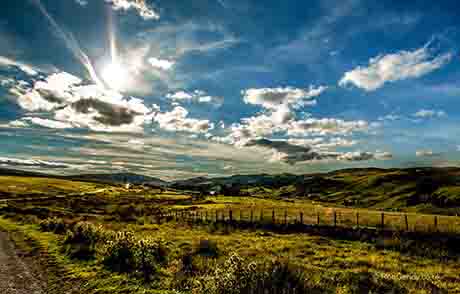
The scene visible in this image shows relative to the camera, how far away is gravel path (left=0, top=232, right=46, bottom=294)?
13.7 m

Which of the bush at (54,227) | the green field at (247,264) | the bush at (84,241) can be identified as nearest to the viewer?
the green field at (247,264)

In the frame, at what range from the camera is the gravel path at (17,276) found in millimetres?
13711

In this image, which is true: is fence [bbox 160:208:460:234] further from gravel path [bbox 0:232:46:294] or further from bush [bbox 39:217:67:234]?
gravel path [bbox 0:232:46:294]

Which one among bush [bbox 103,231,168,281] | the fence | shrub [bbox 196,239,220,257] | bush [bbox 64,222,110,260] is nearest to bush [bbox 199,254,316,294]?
bush [bbox 103,231,168,281]

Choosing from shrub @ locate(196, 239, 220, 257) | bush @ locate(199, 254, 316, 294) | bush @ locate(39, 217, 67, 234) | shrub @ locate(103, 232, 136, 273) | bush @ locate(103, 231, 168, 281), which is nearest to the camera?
bush @ locate(199, 254, 316, 294)

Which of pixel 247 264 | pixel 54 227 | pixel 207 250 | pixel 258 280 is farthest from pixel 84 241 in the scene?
pixel 258 280

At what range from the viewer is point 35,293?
43.4 ft

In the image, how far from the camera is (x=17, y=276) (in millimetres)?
15961

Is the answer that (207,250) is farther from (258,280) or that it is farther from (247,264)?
(258,280)

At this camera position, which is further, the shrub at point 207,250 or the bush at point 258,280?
the shrub at point 207,250

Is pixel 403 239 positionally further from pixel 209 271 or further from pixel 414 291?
pixel 209 271

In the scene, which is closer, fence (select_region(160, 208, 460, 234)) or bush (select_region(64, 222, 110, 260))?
bush (select_region(64, 222, 110, 260))

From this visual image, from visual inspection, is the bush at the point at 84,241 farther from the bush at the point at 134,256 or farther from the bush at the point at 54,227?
the bush at the point at 54,227

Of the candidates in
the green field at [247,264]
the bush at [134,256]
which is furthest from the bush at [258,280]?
the bush at [134,256]
